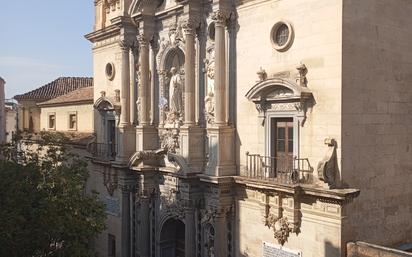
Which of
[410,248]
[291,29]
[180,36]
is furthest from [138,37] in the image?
[410,248]

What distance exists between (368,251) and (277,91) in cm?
471

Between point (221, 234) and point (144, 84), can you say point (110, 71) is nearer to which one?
point (144, 84)

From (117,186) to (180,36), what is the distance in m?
7.37

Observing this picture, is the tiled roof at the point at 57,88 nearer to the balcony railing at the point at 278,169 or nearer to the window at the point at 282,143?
the balcony railing at the point at 278,169

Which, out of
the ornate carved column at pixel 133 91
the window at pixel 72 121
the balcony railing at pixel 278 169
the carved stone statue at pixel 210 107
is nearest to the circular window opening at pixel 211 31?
the carved stone statue at pixel 210 107

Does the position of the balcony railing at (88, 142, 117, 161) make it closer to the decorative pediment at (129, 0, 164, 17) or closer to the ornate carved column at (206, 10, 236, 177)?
the decorative pediment at (129, 0, 164, 17)

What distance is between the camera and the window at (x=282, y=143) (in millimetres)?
13461

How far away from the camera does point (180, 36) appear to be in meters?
17.2

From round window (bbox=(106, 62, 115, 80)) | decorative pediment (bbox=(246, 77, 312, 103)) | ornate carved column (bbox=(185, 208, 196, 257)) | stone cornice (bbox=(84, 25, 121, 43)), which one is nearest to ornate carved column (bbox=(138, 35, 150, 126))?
stone cornice (bbox=(84, 25, 121, 43))

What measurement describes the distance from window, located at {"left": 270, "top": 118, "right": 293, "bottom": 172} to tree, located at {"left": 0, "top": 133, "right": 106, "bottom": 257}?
5.11m

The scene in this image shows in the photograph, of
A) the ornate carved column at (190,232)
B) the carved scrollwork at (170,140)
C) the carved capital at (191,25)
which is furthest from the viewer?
the carved scrollwork at (170,140)

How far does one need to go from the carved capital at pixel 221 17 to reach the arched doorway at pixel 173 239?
7.87m

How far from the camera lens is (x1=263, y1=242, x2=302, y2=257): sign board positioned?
517 inches

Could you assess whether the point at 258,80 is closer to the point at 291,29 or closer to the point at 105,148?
the point at 291,29
